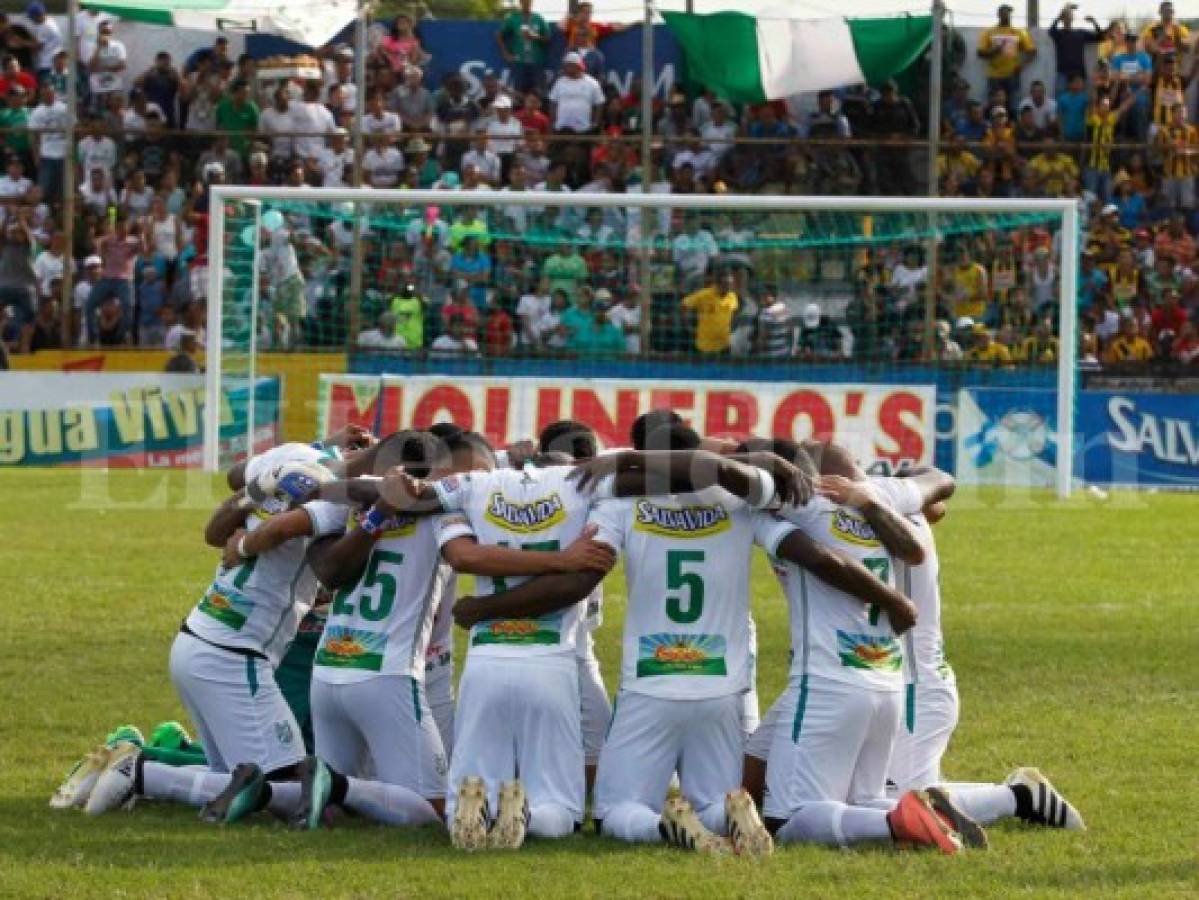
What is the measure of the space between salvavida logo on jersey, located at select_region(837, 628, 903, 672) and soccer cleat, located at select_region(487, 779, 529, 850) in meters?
1.31

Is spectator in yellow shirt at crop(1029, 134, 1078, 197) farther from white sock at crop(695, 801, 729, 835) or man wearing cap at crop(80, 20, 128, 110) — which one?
white sock at crop(695, 801, 729, 835)

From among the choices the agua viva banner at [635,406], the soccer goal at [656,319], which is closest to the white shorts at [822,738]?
the soccer goal at [656,319]

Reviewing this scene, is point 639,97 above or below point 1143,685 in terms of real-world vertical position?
above

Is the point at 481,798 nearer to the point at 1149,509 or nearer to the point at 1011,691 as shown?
the point at 1011,691

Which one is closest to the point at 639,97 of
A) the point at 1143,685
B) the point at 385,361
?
the point at 385,361

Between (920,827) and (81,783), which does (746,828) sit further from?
(81,783)

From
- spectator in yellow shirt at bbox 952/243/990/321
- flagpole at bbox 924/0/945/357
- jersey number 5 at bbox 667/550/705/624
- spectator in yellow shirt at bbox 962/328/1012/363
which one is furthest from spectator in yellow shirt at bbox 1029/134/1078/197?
jersey number 5 at bbox 667/550/705/624

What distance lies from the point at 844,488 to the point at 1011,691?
4123 mm

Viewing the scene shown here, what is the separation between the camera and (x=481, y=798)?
8133 millimetres

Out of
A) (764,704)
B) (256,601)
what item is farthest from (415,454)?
(764,704)

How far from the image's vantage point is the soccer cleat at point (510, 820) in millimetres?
8039

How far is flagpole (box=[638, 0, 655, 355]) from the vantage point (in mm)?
24656

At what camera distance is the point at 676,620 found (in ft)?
27.6

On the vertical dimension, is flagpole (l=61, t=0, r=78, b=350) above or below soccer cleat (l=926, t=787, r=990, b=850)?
above
